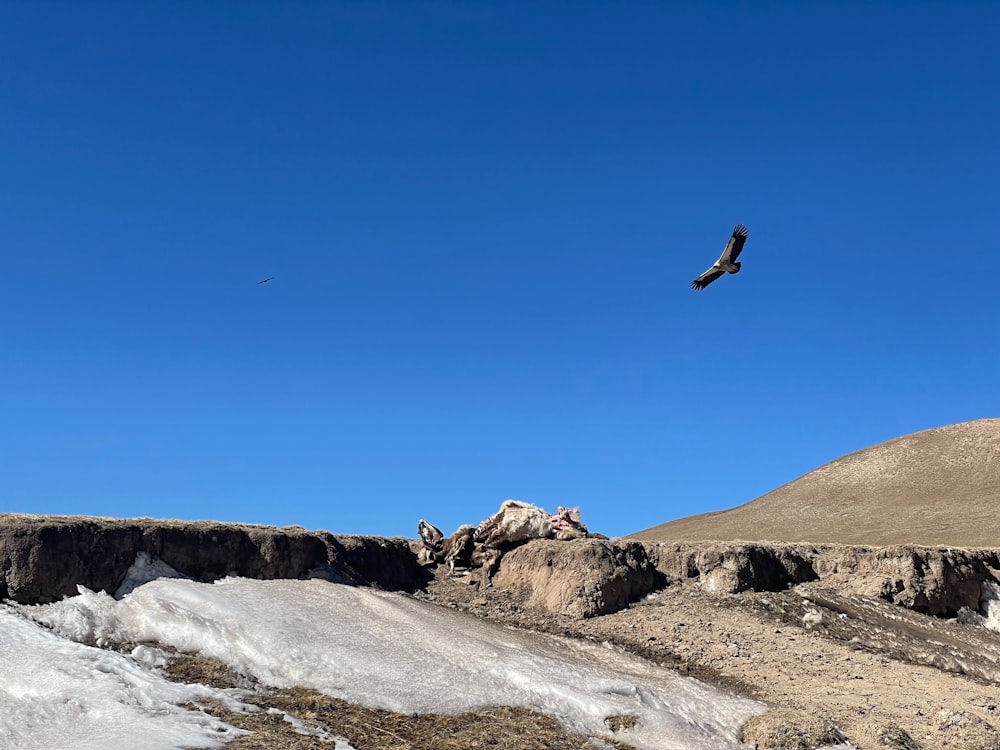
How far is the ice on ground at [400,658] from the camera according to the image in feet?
55.2

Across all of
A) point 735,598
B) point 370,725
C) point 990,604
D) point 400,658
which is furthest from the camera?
point 990,604

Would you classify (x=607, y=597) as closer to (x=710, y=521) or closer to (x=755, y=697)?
(x=755, y=697)

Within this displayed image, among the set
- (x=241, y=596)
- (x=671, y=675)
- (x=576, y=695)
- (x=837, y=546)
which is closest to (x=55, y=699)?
(x=241, y=596)

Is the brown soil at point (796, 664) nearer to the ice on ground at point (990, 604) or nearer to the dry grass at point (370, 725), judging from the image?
the ice on ground at point (990, 604)

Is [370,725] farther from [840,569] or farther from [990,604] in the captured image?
[990,604]

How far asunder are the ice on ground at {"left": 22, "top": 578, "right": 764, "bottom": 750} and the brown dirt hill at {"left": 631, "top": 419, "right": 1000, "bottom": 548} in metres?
34.7

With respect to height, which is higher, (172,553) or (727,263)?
(727,263)

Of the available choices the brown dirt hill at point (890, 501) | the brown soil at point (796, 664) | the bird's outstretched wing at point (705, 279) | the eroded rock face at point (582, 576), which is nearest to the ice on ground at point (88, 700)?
the brown soil at point (796, 664)

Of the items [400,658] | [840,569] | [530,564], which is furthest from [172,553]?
[840,569]

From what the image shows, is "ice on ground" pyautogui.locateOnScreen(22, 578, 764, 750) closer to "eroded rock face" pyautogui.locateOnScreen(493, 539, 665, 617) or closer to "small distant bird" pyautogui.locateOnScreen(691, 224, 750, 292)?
"eroded rock face" pyautogui.locateOnScreen(493, 539, 665, 617)

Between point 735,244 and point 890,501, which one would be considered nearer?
point 735,244

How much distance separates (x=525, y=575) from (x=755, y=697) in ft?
29.7

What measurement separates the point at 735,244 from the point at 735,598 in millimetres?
9967

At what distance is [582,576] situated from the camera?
24156 millimetres
